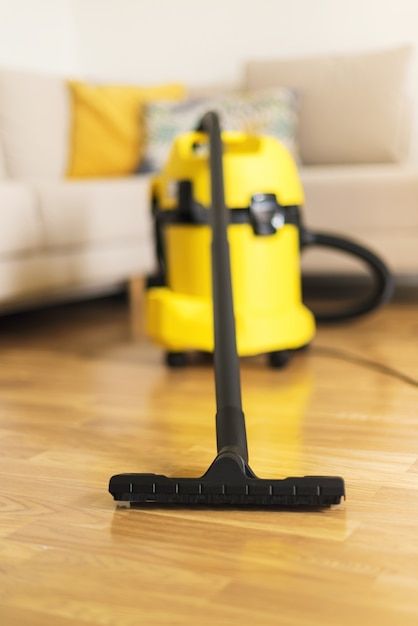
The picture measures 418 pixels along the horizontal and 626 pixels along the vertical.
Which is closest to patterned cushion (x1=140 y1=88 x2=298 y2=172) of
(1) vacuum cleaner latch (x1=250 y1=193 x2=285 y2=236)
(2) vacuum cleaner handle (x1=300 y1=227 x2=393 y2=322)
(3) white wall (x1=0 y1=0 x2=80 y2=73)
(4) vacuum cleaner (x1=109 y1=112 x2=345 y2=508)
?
(3) white wall (x1=0 y1=0 x2=80 y2=73)

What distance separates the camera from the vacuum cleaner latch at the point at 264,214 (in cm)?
185

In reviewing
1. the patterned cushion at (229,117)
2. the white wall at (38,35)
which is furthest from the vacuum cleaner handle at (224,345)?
the white wall at (38,35)

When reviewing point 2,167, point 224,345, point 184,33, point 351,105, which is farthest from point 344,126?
Result: point 224,345

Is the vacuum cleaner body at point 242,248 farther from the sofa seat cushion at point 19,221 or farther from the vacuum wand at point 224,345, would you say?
the sofa seat cushion at point 19,221

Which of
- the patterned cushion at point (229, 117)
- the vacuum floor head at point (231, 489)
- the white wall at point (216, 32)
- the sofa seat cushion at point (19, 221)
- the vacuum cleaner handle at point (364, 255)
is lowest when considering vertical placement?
the vacuum floor head at point (231, 489)

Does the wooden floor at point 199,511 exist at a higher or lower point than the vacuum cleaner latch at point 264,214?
lower

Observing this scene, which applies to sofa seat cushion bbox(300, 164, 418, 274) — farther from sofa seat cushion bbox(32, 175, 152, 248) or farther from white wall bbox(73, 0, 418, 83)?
white wall bbox(73, 0, 418, 83)

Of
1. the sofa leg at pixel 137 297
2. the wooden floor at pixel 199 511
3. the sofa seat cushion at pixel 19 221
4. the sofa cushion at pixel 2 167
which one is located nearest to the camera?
the wooden floor at pixel 199 511

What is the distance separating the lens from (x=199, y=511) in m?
1.08

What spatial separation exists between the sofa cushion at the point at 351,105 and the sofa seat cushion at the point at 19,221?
3.92 ft

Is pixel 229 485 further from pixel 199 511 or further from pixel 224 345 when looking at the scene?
pixel 224 345

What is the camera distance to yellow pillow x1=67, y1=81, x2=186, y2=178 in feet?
10.4

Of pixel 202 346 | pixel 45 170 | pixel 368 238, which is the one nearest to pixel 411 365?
pixel 202 346

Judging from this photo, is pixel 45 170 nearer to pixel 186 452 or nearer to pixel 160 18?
pixel 160 18
